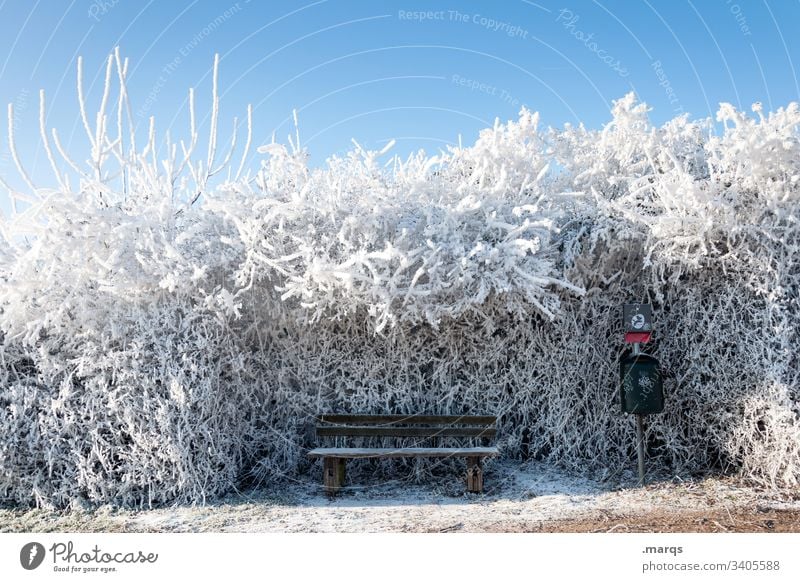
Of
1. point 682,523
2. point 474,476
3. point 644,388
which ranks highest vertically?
point 644,388

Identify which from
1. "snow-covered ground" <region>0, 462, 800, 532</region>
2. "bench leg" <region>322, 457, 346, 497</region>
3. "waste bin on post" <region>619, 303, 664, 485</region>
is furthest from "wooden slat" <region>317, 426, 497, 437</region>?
"waste bin on post" <region>619, 303, 664, 485</region>

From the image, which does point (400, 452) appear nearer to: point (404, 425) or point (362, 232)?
point (404, 425)

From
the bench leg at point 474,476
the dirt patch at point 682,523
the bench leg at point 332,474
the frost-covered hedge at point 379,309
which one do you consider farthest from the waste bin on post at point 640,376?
the bench leg at point 332,474

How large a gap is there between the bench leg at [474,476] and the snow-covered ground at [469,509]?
0.32ft

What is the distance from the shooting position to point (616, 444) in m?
5.55

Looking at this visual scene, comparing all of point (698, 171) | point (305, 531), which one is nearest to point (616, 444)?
point (698, 171)

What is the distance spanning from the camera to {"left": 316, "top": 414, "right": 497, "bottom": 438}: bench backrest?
17.4 feet

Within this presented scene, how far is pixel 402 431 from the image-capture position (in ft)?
17.4

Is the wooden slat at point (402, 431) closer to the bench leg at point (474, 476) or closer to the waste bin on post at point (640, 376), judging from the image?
the bench leg at point (474, 476)

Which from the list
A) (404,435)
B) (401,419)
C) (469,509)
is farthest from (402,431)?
(469,509)

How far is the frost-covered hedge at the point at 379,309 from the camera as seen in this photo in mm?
4906

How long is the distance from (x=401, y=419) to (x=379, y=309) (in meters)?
1.01
